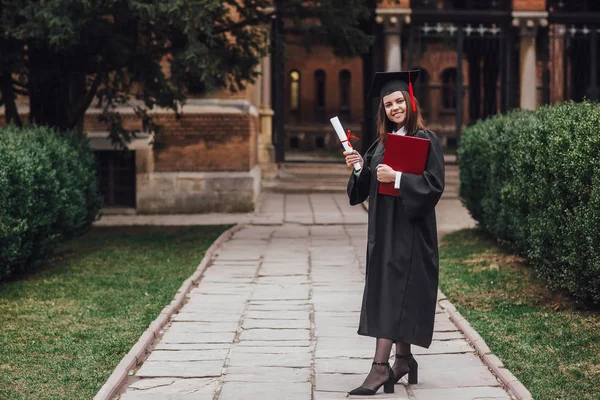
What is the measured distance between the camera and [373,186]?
578cm

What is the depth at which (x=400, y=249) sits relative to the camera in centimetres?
566

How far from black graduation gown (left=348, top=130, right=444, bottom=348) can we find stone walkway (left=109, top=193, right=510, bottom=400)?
43cm

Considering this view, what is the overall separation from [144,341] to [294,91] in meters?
32.8

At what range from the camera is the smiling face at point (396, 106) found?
5.67 m

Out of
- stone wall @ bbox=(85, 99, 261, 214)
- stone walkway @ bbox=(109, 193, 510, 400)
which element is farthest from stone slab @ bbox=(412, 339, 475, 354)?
stone wall @ bbox=(85, 99, 261, 214)

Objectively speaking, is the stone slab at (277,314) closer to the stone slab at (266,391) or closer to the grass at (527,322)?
the grass at (527,322)

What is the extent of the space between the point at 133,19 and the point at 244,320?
5.78 m

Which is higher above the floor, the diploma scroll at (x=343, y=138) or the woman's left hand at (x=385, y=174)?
the diploma scroll at (x=343, y=138)

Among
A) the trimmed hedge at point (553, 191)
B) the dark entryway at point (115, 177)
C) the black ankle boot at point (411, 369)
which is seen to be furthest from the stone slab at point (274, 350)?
the dark entryway at point (115, 177)

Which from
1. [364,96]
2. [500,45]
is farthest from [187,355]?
[364,96]

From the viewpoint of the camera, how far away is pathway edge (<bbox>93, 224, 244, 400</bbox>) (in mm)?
5668

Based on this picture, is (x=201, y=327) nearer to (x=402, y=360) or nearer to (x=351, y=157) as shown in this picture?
(x=402, y=360)

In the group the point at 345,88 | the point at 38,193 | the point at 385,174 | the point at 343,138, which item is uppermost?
the point at 345,88

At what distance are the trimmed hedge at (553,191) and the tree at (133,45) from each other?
12.0ft
